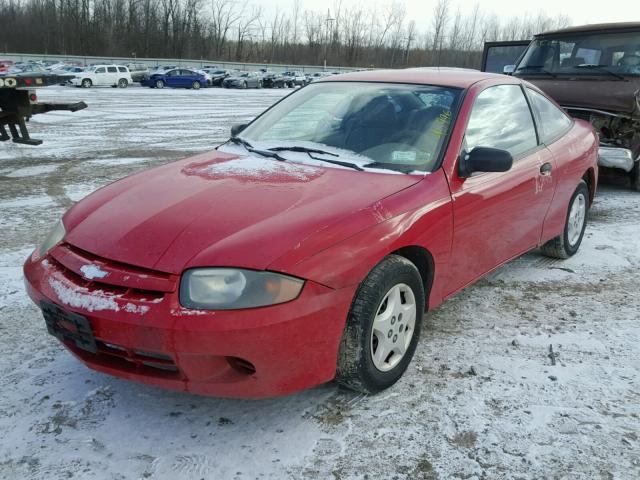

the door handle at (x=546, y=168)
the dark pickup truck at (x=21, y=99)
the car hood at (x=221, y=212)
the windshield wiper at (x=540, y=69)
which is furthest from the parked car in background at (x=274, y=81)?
the car hood at (x=221, y=212)

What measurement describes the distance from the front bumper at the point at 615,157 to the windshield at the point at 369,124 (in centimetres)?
406

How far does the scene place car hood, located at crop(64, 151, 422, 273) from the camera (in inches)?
88.8

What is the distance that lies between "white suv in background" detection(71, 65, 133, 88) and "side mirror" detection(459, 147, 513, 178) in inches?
1456

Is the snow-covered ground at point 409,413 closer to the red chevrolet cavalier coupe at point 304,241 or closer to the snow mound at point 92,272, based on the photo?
the red chevrolet cavalier coupe at point 304,241

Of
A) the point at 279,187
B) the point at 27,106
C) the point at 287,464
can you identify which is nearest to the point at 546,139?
the point at 279,187

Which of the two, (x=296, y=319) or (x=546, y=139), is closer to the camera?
(x=296, y=319)

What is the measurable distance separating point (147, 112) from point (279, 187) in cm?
1692

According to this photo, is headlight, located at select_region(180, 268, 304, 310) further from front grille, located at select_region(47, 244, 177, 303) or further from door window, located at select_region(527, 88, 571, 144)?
door window, located at select_region(527, 88, 571, 144)

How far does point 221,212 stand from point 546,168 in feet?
7.99

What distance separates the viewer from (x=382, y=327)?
260 cm

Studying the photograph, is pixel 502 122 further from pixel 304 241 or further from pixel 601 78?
pixel 601 78

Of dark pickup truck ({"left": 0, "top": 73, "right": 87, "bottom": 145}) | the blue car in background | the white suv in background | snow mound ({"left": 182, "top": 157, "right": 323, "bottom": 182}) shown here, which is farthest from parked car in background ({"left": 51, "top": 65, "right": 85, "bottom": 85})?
snow mound ({"left": 182, "top": 157, "right": 323, "bottom": 182})

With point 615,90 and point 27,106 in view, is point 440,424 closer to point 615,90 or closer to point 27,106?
point 615,90

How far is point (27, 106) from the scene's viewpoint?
7.99 metres
